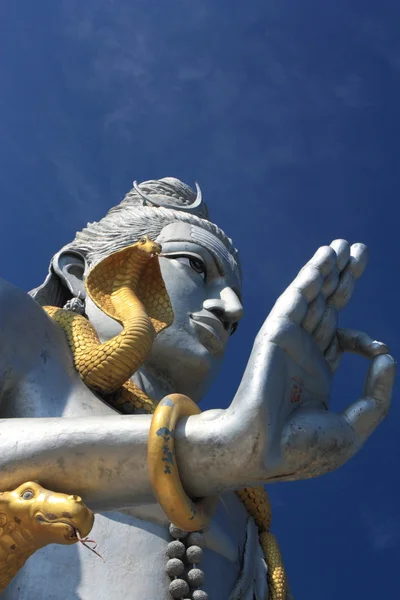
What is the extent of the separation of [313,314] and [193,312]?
75.9 inches

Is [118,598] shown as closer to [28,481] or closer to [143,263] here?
[28,481]

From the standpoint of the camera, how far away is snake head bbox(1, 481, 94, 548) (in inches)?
127

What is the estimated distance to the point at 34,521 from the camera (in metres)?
3.31

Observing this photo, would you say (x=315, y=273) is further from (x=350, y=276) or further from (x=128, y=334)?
(x=128, y=334)

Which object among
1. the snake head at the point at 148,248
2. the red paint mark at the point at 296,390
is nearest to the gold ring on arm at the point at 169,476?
the red paint mark at the point at 296,390

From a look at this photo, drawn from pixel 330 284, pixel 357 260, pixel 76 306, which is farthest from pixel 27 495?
pixel 76 306

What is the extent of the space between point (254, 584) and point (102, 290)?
1.89m

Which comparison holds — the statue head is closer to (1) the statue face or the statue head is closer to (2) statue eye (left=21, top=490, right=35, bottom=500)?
(1) the statue face

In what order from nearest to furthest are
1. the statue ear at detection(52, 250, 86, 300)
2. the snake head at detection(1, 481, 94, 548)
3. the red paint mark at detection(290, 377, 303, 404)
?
the snake head at detection(1, 481, 94, 548)
the red paint mark at detection(290, 377, 303, 404)
the statue ear at detection(52, 250, 86, 300)

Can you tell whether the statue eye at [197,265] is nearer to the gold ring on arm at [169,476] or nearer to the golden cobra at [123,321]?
the golden cobra at [123,321]

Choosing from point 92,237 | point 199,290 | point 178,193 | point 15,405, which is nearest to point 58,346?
point 15,405

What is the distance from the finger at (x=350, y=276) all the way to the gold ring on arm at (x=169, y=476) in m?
0.89

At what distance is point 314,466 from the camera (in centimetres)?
333

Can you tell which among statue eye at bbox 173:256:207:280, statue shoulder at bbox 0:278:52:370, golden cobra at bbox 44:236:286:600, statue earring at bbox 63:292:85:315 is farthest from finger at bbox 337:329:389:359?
statue earring at bbox 63:292:85:315
